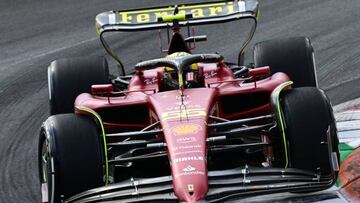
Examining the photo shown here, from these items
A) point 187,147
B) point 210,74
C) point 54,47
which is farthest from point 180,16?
point 54,47

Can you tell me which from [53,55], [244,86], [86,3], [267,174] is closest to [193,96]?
[244,86]

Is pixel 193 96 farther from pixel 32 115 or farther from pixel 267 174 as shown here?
pixel 32 115

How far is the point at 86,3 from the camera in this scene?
1706 centimetres

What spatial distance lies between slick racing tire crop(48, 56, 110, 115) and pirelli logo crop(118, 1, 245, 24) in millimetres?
516

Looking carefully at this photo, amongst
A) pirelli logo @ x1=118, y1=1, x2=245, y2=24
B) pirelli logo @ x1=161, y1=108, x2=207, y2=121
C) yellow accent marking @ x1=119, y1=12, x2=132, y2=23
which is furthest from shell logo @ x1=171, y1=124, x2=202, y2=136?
yellow accent marking @ x1=119, y1=12, x2=132, y2=23

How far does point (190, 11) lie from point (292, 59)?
1.02 meters

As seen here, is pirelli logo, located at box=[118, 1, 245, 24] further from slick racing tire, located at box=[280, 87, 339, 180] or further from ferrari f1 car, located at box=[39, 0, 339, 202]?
slick racing tire, located at box=[280, 87, 339, 180]

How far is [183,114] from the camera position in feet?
25.2

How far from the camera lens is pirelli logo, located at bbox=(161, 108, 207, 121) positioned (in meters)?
7.67

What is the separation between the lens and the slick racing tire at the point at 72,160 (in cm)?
738

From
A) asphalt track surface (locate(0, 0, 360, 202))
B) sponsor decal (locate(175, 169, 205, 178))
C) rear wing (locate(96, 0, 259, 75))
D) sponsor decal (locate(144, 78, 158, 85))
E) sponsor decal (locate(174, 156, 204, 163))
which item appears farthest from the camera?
asphalt track surface (locate(0, 0, 360, 202))

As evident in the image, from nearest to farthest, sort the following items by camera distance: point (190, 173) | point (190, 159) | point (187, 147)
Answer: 1. point (190, 173)
2. point (190, 159)
3. point (187, 147)

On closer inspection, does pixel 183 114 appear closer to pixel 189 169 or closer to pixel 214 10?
pixel 189 169

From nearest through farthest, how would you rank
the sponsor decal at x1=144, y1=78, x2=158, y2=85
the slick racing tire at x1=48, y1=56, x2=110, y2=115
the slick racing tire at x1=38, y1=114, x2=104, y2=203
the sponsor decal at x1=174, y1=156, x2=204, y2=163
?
the sponsor decal at x1=174, y1=156, x2=204, y2=163 → the slick racing tire at x1=38, y1=114, x2=104, y2=203 → the sponsor decal at x1=144, y1=78, x2=158, y2=85 → the slick racing tire at x1=48, y1=56, x2=110, y2=115
